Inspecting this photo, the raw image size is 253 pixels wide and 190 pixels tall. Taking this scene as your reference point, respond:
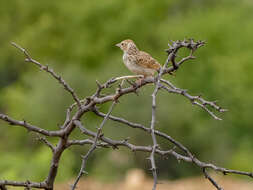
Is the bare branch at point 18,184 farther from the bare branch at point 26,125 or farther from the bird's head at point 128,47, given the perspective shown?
the bird's head at point 128,47

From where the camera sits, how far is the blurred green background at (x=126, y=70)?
27750 mm

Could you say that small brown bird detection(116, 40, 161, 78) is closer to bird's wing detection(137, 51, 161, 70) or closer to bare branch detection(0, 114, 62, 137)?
bird's wing detection(137, 51, 161, 70)

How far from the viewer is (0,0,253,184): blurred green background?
27.8 m

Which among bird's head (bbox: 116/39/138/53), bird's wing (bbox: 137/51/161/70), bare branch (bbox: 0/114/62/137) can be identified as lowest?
bare branch (bbox: 0/114/62/137)

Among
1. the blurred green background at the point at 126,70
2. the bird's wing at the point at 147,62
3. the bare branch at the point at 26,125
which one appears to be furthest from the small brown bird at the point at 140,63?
the blurred green background at the point at 126,70

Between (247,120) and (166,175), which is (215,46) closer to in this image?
(247,120)

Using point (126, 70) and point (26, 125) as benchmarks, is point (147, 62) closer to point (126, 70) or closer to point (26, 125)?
point (26, 125)

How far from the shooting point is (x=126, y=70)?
3412 centimetres

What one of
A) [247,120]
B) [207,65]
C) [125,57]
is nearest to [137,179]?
[125,57]

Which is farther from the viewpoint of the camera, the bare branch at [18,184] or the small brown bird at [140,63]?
the small brown bird at [140,63]

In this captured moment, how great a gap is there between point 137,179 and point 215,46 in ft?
97.0

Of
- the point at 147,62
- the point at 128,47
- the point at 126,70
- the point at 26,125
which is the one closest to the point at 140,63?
the point at 147,62

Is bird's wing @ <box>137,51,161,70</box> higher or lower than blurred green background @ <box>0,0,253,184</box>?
lower

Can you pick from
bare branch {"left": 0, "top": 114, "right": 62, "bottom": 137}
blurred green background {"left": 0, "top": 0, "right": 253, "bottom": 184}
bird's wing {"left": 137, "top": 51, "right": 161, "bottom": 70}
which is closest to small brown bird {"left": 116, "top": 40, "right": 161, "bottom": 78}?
bird's wing {"left": 137, "top": 51, "right": 161, "bottom": 70}
